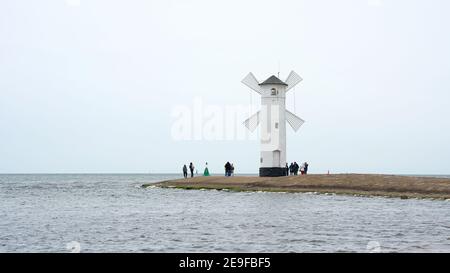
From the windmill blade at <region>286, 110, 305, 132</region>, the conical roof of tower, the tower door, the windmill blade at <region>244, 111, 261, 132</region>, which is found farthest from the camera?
the windmill blade at <region>244, 111, 261, 132</region>

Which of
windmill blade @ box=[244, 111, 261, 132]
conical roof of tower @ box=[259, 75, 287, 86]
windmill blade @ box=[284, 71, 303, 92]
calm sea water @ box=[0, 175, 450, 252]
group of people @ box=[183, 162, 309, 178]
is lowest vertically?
calm sea water @ box=[0, 175, 450, 252]

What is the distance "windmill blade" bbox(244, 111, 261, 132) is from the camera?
6781cm

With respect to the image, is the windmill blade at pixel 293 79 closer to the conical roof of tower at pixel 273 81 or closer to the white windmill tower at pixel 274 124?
the white windmill tower at pixel 274 124

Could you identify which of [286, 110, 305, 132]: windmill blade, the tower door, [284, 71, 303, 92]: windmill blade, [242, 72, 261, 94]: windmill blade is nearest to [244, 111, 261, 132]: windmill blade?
[242, 72, 261, 94]: windmill blade

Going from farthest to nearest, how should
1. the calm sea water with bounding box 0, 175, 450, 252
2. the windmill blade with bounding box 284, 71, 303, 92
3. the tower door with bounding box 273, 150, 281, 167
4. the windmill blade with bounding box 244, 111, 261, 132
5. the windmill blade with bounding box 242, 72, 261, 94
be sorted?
the windmill blade with bounding box 284, 71, 303, 92, the windmill blade with bounding box 242, 72, 261, 94, the windmill blade with bounding box 244, 111, 261, 132, the tower door with bounding box 273, 150, 281, 167, the calm sea water with bounding box 0, 175, 450, 252

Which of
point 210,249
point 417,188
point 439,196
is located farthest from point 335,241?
point 417,188

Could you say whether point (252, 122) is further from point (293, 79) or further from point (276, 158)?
point (293, 79)

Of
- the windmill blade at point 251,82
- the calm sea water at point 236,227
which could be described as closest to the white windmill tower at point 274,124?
the windmill blade at point 251,82

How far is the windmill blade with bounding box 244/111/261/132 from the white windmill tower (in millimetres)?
870

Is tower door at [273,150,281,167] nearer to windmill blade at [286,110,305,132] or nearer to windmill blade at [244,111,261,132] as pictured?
windmill blade at [286,110,305,132]

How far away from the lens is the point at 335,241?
81.4ft

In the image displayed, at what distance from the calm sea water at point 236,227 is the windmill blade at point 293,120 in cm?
2110
